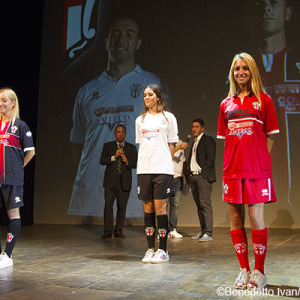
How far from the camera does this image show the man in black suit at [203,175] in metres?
4.91

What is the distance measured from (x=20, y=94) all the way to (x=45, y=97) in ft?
1.61

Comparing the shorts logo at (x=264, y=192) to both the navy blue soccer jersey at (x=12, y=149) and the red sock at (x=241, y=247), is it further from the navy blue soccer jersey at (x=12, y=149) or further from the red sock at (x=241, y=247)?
the navy blue soccer jersey at (x=12, y=149)

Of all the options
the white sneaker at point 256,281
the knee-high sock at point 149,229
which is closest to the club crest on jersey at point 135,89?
the knee-high sock at point 149,229

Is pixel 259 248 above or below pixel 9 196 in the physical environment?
below

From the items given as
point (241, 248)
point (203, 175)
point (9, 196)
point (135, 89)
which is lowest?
point (241, 248)

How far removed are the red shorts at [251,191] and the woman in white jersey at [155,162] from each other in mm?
1033

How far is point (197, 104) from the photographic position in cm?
654

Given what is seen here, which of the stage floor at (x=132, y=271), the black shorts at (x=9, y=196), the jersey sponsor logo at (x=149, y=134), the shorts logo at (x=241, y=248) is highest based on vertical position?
the jersey sponsor logo at (x=149, y=134)

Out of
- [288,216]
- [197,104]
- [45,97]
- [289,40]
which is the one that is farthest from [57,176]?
[289,40]

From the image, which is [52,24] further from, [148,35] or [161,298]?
[161,298]

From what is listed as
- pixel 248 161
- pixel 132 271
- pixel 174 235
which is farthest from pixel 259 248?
pixel 174 235

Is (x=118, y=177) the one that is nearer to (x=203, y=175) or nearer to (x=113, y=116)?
(x=203, y=175)

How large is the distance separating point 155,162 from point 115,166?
2021 mm

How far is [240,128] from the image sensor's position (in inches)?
95.6
